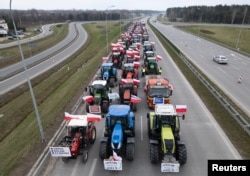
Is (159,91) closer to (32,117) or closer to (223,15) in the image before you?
(32,117)

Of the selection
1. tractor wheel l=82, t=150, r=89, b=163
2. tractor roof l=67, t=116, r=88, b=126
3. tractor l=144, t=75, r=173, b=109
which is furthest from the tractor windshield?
tractor wheel l=82, t=150, r=89, b=163

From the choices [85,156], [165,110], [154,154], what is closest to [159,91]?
[165,110]

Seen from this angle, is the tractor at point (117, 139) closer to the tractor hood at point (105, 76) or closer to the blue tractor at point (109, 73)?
the tractor hood at point (105, 76)

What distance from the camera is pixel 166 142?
12969 millimetres

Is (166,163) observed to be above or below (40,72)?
above

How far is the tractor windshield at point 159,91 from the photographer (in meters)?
20.6

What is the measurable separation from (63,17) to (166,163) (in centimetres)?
19169

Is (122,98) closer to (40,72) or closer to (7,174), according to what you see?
(7,174)

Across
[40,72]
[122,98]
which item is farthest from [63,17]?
[122,98]

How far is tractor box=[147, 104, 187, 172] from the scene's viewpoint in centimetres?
1265

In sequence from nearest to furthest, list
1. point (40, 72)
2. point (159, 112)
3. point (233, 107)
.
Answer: point (159, 112) < point (233, 107) < point (40, 72)

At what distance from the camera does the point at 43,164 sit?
45.8 feet

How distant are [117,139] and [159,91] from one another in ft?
27.6

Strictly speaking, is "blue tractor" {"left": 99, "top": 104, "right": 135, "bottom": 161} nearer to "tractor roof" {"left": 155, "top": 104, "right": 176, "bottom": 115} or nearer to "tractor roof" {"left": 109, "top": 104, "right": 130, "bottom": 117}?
"tractor roof" {"left": 109, "top": 104, "right": 130, "bottom": 117}
